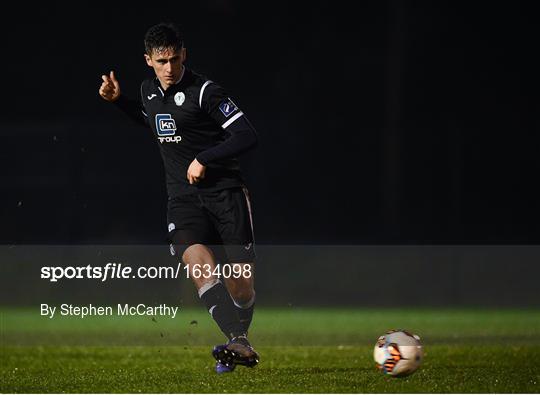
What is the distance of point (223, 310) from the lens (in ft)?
23.4

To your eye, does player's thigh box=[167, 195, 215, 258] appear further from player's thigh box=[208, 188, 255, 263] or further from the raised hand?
the raised hand

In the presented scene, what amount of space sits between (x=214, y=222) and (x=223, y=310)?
1.70 feet

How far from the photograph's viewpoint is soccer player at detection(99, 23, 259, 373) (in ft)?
23.0

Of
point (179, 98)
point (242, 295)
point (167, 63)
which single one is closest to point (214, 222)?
point (242, 295)

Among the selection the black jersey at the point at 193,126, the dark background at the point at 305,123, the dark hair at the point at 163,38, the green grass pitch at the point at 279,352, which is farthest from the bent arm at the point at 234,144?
the dark background at the point at 305,123

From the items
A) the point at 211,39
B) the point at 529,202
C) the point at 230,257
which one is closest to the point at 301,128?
the point at 211,39

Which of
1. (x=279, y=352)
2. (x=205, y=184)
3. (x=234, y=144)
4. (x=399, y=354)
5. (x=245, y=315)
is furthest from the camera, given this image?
(x=279, y=352)

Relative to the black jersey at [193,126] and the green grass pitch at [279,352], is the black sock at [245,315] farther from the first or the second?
the black jersey at [193,126]

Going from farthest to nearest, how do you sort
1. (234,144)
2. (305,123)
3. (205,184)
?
1. (305,123)
2. (205,184)
3. (234,144)

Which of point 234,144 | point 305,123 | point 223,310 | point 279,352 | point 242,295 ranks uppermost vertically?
point 305,123

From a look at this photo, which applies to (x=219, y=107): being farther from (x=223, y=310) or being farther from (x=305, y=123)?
(x=305, y=123)

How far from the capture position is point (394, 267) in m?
12.0

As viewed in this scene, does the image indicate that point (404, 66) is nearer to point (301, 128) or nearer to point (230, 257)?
point (301, 128)

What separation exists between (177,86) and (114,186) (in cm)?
500
